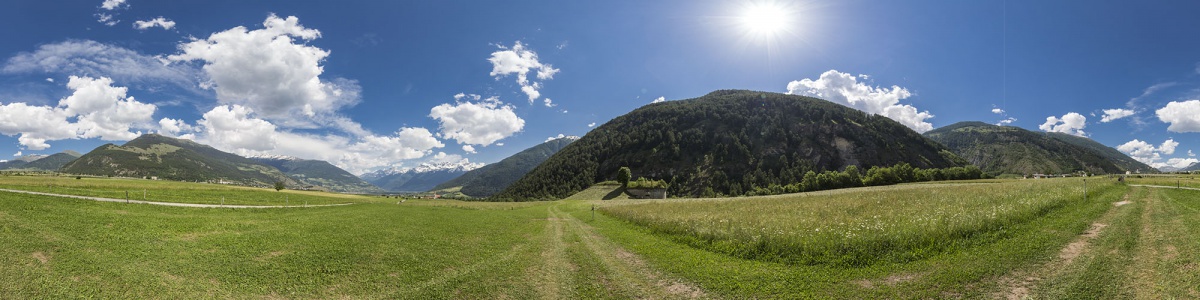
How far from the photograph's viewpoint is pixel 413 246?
79.2 feet

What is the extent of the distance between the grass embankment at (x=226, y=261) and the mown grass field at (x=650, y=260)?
8 cm

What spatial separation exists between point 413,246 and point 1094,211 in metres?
42.1

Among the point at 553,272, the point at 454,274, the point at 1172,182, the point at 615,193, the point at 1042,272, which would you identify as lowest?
the point at 615,193

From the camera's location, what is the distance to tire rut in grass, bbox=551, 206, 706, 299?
15.4 metres

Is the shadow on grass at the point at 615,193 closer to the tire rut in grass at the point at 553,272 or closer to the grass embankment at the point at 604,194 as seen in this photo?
the grass embankment at the point at 604,194

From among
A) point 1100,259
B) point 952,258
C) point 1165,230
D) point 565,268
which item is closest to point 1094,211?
point 1165,230

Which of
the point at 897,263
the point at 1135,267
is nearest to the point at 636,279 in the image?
the point at 897,263

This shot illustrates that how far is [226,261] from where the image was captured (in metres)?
18.0

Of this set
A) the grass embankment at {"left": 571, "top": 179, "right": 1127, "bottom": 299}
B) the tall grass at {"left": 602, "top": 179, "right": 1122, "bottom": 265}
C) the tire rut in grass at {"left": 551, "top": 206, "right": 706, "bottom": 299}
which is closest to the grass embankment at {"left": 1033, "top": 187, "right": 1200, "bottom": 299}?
the grass embankment at {"left": 571, "top": 179, "right": 1127, "bottom": 299}

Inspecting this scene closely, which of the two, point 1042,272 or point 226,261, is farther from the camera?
point 226,261

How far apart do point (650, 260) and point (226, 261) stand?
782 inches

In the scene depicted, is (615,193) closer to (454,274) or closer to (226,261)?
(454,274)

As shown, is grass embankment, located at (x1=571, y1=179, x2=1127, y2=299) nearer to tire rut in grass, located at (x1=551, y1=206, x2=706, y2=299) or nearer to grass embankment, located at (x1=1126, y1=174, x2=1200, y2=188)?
tire rut in grass, located at (x1=551, y1=206, x2=706, y2=299)

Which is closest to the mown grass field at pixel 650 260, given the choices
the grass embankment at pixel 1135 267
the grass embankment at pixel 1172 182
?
the grass embankment at pixel 1135 267
